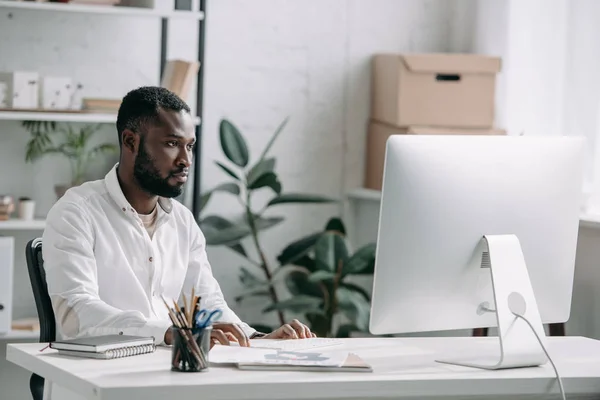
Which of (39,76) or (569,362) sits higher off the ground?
(39,76)

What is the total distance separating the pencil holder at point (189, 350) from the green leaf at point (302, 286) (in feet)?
6.77

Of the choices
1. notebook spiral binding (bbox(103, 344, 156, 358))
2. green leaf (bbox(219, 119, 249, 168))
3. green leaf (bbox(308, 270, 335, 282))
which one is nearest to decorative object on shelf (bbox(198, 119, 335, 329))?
green leaf (bbox(219, 119, 249, 168))

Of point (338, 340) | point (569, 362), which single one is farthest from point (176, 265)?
point (569, 362)

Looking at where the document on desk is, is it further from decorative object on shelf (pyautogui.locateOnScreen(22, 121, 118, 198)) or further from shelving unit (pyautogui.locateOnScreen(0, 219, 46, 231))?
decorative object on shelf (pyautogui.locateOnScreen(22, 121, 118, 198))

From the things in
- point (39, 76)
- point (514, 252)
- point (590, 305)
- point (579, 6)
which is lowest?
point (590, 305)

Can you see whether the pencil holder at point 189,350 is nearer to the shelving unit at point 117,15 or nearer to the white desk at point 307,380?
the white desk at point 307,380

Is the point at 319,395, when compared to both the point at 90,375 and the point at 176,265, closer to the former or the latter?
the point at 90,375

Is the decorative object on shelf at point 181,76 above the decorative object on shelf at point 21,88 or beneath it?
above

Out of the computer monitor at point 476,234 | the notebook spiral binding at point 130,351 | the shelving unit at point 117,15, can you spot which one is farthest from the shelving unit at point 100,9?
the computer monitor at point 476,234

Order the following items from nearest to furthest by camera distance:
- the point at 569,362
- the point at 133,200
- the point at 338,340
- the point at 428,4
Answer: the point at 569,362
the point at 338,340
the point at 133,200
the point at 428,4

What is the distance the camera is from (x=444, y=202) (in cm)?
184

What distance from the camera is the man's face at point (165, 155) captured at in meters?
2.29

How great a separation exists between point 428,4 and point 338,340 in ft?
7.66

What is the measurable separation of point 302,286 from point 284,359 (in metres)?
2.00
